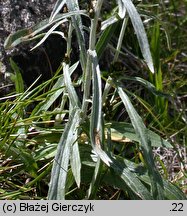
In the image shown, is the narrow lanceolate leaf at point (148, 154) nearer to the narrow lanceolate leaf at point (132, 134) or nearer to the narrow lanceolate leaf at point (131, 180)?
the narrow lanceolate leaf at point (131, 180)

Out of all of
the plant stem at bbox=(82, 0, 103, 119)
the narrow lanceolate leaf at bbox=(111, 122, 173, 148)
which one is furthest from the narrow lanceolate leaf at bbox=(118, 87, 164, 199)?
the narrow lanceolate leaf at bbox=(111, 122, 173, 148)

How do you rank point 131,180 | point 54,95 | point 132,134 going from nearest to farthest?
1. point 131,180
2. point 132,134
3. point 54,95

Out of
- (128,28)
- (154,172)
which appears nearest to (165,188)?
(154,172)

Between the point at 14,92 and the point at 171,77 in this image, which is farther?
the point at 171,77

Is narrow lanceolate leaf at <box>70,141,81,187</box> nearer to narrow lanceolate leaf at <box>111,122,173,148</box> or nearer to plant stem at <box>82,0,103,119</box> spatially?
plant stem at <box>82,0,103,119</box>

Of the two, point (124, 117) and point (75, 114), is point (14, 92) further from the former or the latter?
point (124, 117)

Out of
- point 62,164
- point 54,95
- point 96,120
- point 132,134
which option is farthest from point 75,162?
point 54,95

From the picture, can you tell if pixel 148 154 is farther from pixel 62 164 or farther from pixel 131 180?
pixel 62 164

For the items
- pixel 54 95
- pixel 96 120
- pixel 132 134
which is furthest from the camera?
pixel 54 95
